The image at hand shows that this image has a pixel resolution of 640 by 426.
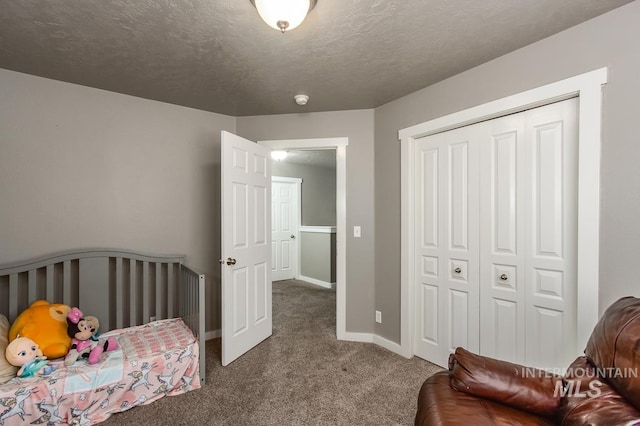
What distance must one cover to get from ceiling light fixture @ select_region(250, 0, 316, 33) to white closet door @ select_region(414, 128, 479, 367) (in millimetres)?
1607

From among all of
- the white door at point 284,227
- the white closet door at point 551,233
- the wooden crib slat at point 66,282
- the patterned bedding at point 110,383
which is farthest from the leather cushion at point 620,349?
the white door at point 284,227

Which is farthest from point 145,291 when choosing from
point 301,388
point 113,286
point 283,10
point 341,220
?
point 283,10

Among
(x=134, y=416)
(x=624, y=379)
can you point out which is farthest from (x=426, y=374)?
(x=134, y=416)

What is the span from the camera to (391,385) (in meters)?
2.21

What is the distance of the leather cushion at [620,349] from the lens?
3.24 feet

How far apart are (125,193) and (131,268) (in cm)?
70

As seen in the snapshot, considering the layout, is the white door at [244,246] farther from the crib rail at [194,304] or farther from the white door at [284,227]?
the white door at [284,227]

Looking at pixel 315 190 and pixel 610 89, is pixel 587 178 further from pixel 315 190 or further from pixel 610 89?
pixel 315 190

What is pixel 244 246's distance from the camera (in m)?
2.74

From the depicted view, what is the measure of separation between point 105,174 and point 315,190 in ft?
14.1

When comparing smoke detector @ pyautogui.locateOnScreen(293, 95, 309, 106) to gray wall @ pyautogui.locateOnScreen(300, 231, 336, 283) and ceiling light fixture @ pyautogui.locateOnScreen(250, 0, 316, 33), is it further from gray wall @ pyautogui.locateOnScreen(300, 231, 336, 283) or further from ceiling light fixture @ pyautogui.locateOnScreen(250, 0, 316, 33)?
gray wall @ pyautogui.locateOnScreen(300, 231, 336, 283)

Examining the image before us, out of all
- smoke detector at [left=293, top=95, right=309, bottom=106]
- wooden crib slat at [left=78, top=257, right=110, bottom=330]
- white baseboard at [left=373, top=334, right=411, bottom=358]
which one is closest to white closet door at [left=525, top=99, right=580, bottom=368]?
white baseboard at [left=373, top=334, right=411, bottom=358]

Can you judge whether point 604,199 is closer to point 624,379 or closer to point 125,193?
point 624,379

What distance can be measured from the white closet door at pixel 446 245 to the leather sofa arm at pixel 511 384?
107 centimetres
